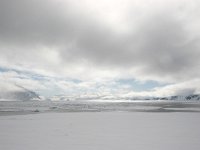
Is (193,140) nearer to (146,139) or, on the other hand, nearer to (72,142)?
(146,139)

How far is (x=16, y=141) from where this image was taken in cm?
1091

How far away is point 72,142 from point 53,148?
59.0 inches

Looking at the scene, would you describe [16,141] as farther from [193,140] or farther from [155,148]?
[193,140]

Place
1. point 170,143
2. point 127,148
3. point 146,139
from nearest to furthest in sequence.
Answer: point 127,148
point 170,143
point 146,139

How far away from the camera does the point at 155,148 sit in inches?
373

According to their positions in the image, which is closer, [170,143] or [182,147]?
[182,147]

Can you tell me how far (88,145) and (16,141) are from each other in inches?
163

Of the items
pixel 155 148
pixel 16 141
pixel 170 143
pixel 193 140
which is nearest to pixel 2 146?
pixel 16 141

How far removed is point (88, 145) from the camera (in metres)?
10.0

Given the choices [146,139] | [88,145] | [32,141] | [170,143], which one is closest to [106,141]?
Result: [88,145]

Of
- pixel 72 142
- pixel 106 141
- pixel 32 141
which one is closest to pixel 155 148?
pixel 106 141

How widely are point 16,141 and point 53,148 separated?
2.79m

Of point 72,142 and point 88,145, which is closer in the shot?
point 88,145

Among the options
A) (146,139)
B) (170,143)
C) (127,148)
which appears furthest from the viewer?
(146,139)
